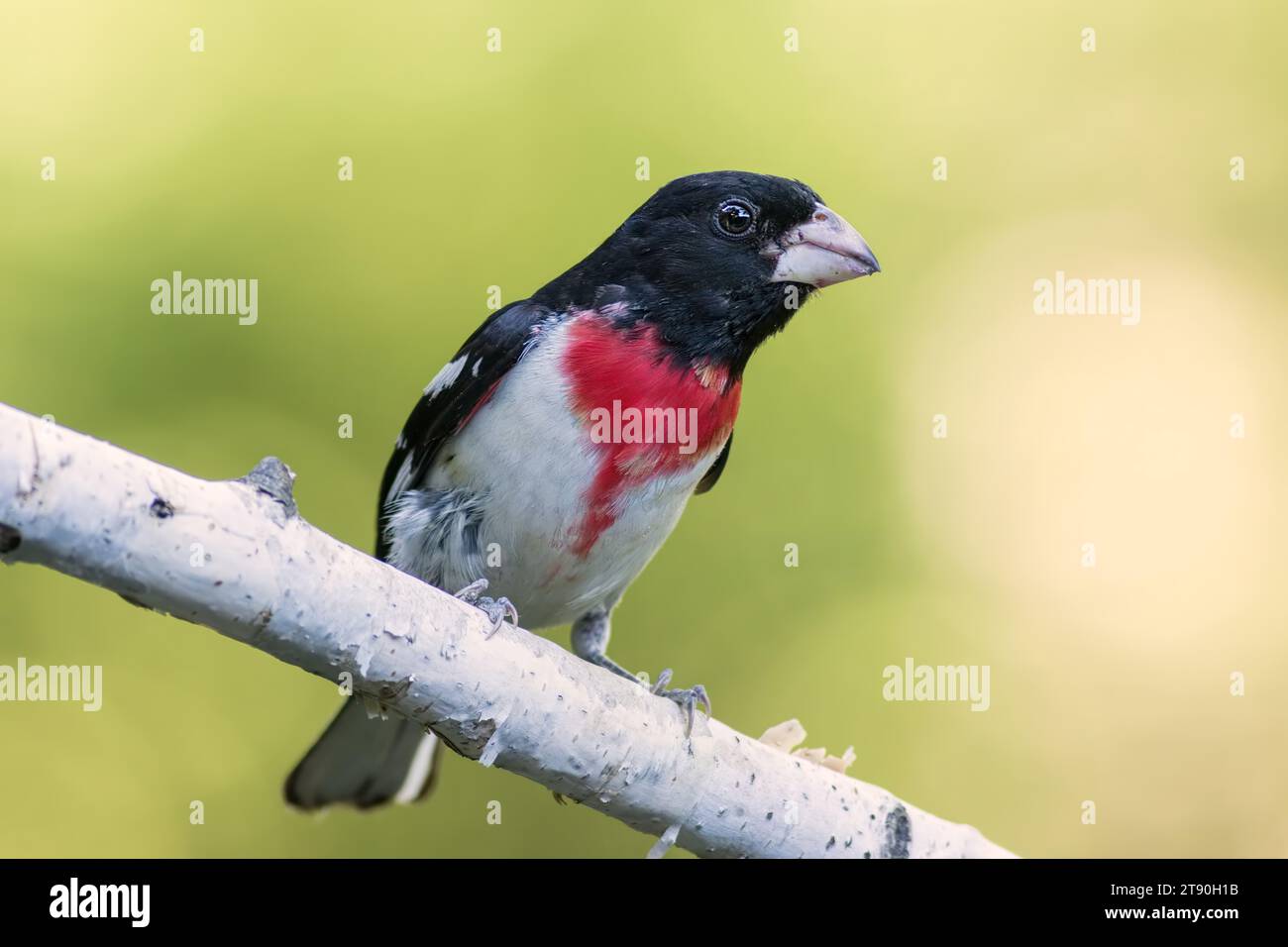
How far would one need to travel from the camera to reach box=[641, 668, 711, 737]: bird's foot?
3.49 metres

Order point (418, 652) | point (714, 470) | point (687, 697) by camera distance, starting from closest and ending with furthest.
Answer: point (418, 652), point (687, 697), point (714, 470)

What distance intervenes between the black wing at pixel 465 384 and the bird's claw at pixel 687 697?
3.30 feet

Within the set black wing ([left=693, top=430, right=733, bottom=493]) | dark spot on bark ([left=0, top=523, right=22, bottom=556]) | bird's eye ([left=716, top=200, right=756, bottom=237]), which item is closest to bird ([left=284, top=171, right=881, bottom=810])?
bird's eye ([left=716, top=200, right=756, bottom=237])

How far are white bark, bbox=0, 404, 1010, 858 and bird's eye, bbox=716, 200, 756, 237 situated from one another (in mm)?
1503

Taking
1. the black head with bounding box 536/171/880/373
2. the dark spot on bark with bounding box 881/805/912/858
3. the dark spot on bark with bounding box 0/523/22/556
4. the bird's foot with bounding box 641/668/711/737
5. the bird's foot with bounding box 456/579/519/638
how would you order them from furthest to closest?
the black head with bounding box 536/171/880/373 → the dark spot on bark with bounding box 881/805/912/858 → the bird's foot with bounding box 641/668/711/737 → the bird's foot with bounding box 456/579/519/638 → the dark spot on bark with bounding box 0/523/22/556

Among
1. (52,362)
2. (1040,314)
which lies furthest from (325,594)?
(1040,314)

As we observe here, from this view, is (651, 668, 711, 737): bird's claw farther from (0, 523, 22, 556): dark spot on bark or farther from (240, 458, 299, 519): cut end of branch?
(0, 523, 22, 556): dark spot on bark

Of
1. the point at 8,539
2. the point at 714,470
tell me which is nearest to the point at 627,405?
the point at 714,470

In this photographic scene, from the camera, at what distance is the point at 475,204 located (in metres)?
6.32

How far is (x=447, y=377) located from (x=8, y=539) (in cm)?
206

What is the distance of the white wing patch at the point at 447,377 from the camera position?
4191mm

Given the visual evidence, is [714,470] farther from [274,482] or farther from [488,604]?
[274,482]

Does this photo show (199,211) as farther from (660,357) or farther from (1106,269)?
(1106,269)

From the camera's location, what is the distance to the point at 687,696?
12.0 feet
